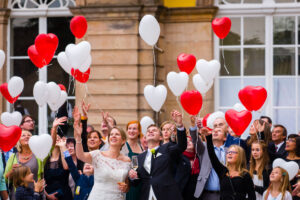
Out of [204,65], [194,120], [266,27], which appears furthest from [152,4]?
[194,120]

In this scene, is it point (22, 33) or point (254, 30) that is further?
point (22, 33)

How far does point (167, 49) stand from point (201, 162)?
4.57 m

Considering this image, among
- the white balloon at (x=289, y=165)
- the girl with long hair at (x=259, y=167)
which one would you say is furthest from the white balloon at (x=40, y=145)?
the white balloon at (x=289, y=165)

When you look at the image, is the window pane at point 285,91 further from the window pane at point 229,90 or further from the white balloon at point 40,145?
the white balloon at point 40,145

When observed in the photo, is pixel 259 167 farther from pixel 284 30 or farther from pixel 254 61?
pixel 284 30

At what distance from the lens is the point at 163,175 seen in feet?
27.4

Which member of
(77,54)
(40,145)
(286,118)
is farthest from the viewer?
(286,118)

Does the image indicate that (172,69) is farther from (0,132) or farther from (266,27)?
(0,132)

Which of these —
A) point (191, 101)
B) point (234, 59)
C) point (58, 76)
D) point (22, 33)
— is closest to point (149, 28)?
point (191, 101)

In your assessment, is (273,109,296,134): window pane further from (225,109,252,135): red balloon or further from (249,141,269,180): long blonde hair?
(225,109,252,135): red balloon

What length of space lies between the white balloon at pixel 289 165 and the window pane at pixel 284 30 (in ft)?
14.9

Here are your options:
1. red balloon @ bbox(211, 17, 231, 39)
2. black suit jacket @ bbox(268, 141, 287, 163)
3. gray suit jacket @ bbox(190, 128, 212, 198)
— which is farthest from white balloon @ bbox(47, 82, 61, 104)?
black suit jacket @ bbox(268, 141, 287, 163)

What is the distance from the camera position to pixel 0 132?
8.57m

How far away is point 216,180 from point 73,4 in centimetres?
593
